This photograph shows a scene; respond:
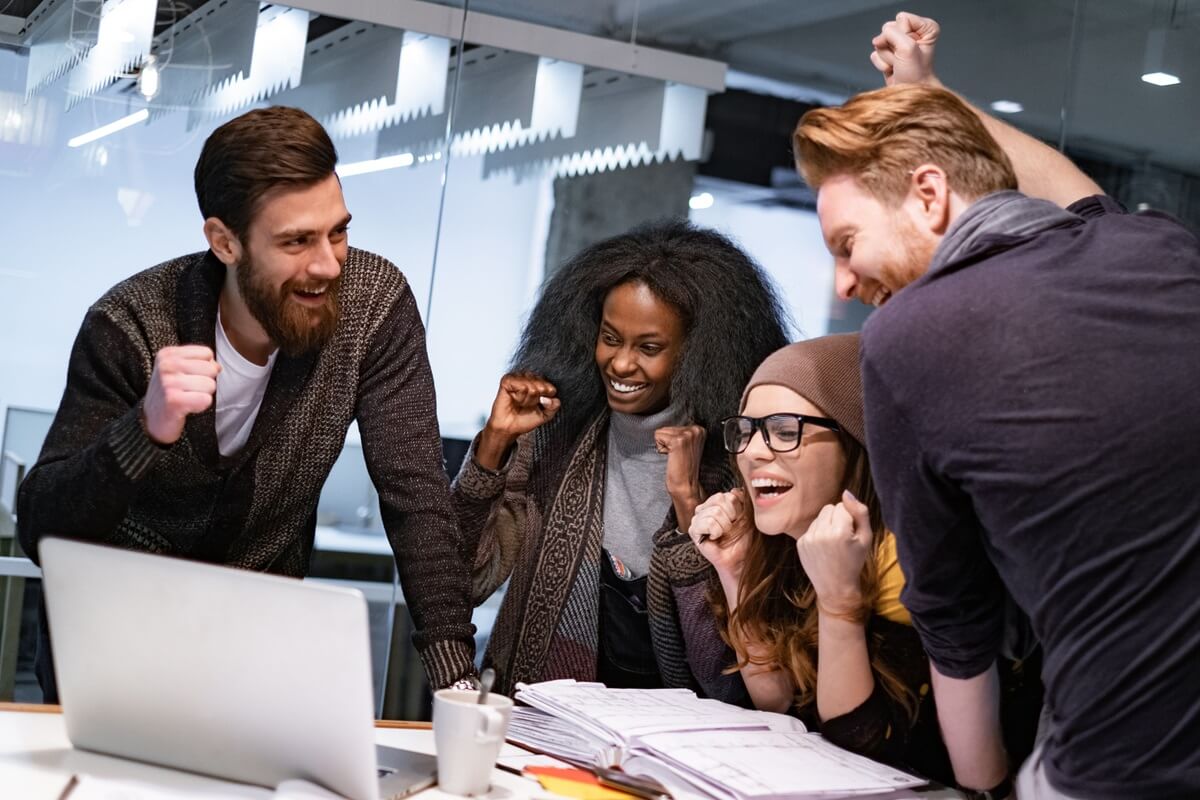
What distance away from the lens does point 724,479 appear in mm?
2355

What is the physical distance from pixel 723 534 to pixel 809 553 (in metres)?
0.30

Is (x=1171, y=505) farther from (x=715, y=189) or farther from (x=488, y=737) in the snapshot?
(x=715, y=189)

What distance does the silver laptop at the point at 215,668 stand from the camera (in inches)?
48.8

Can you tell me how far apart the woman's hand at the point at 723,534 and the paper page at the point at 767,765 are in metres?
0.42

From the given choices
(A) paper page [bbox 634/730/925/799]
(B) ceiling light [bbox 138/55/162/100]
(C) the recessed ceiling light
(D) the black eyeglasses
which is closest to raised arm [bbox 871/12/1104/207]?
(D) the black eyeglasses

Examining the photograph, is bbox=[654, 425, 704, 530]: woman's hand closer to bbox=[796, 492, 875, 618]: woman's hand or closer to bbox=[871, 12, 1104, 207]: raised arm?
bbox=[796, 492, 875, 618]: woman's hand

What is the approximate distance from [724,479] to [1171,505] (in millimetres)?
1168

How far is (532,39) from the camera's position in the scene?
3512mm

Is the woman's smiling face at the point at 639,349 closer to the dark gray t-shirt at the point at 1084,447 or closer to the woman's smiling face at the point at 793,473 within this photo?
the woman's smiling face at the point at 793,473

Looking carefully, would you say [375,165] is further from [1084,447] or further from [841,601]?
[1084,447]

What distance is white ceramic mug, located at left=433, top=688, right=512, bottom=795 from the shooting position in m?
1.36

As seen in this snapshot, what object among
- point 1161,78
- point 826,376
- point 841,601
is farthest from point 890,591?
point 1161,78

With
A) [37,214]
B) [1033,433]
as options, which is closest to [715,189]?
[37,214]

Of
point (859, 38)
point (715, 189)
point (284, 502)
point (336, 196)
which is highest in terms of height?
point (859, 38)
